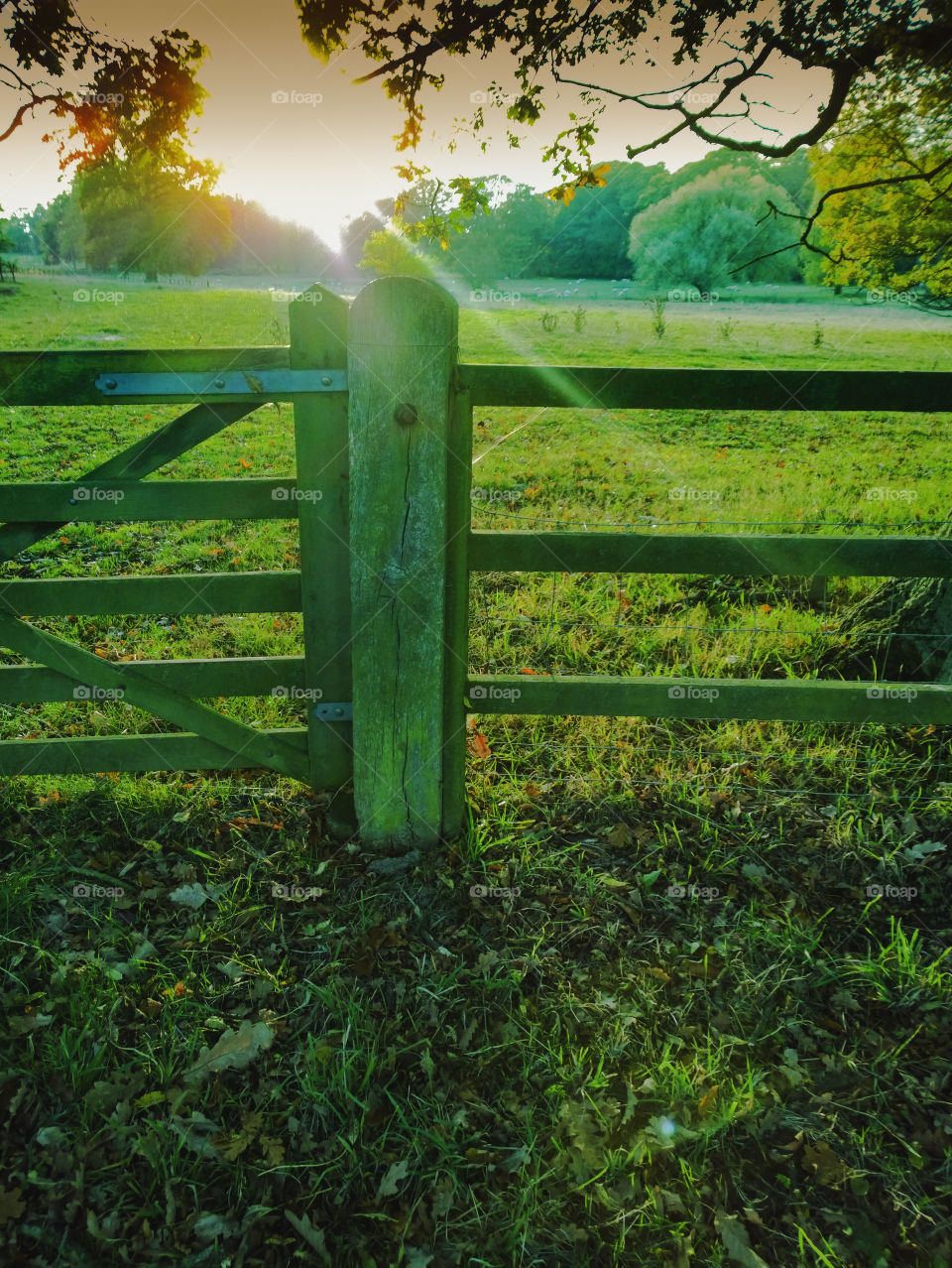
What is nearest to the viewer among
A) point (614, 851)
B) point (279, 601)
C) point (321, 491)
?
point (321, 491)

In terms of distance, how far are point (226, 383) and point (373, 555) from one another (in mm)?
673

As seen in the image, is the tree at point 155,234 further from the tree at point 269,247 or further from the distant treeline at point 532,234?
the tree at point 269,247

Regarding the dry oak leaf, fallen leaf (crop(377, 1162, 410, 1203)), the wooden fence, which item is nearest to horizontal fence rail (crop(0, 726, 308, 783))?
the wooden fence

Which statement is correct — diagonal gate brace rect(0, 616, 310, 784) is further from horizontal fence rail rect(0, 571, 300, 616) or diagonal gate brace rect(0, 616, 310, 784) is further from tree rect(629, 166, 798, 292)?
tree rect(629, 166, 798, 292)

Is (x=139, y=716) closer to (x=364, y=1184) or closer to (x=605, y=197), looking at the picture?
(x=364, y=1184)

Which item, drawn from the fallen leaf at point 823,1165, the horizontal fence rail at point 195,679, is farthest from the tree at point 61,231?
the fallen leaf at point 823,1165

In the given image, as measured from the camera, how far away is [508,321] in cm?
2200

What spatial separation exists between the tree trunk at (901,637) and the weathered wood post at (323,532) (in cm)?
259

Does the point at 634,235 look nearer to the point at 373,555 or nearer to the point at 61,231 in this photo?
the point at 61,231

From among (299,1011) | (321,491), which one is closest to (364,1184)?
(299,1011)

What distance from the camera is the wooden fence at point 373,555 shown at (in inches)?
86.4

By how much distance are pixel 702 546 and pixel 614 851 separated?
122cm

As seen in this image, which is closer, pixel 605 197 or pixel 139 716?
pixel 139 716

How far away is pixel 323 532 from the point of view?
2469 millimetres
